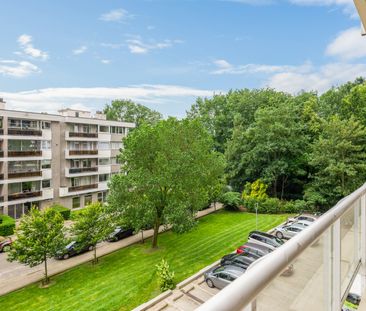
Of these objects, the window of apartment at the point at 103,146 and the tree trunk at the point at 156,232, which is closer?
the tree trunk at the point at 156,232

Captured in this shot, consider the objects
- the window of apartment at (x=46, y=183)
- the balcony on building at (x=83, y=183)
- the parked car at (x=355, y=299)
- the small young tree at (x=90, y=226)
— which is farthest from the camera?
the balcony on building at (x=83, y=183)

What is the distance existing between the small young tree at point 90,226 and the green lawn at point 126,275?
1368 mm

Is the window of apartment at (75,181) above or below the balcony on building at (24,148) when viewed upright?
below

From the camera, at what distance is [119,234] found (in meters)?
17.0

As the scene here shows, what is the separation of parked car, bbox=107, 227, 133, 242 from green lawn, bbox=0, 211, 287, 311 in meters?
1.47

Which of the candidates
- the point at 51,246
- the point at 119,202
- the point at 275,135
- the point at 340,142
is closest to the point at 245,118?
the point at 275,135

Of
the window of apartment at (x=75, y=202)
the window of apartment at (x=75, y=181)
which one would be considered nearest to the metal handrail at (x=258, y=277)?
the window of apartment at (x=75, y=181)

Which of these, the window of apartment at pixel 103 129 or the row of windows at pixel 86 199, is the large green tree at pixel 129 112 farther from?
the row of windows at pixel 86 199

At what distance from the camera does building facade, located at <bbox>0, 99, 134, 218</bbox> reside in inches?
740

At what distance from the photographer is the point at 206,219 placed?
20984mm

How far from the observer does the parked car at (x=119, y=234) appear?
1652 cm

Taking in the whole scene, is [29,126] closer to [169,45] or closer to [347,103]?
[169,45]

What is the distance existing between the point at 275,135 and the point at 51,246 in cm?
→ 1693

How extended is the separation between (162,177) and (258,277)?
1316cm
